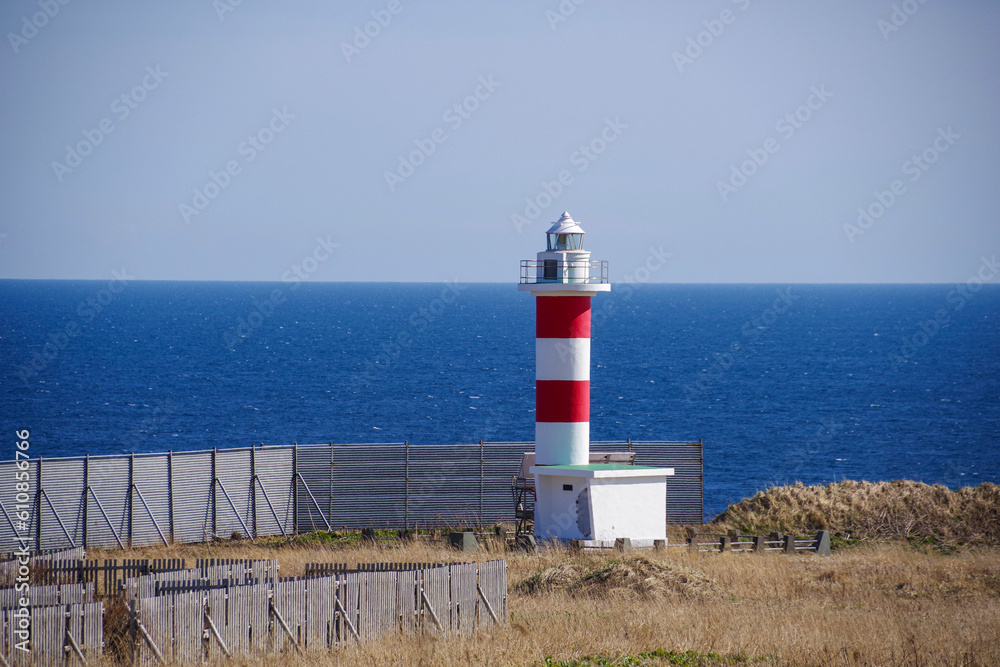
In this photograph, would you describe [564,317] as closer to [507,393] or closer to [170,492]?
[170,492]

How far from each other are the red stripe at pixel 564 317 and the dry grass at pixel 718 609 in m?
5.72

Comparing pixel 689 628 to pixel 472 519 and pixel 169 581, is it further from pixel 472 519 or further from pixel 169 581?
pixel 472 519

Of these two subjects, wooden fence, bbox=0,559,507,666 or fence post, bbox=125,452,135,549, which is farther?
fence post, bbox=125,452,135,549

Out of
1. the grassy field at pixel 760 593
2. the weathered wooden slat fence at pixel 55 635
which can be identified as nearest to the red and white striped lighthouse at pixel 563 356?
the grassy field at pixel 760 593

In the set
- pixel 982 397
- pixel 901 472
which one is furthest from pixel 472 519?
pixel 982 397

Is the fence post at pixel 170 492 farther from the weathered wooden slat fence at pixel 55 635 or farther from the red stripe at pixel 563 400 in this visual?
the weathered wooden slat fence at pixel 55 635

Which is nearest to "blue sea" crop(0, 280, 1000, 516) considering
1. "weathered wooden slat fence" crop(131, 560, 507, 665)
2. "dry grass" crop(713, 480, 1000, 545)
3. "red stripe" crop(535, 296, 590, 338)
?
"dry grass" crop(713, 480, 1000, 545)

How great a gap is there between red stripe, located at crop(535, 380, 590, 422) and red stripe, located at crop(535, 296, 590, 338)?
47.5 inches

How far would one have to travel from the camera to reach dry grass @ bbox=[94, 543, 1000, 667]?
1452 centimetres

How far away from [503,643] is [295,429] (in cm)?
5529

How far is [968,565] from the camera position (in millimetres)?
22844

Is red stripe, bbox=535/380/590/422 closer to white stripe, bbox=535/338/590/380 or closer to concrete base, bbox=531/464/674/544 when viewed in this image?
white stripe, bbox=535/338/590/380

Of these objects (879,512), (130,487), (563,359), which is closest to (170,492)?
(130,487)

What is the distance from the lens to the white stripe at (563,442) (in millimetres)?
26609
